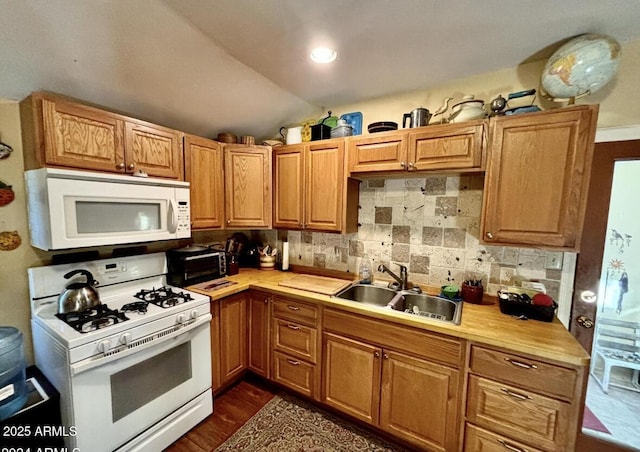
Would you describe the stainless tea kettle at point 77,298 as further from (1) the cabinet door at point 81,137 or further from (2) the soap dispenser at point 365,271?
(2) the soap dispenser at point 365,271

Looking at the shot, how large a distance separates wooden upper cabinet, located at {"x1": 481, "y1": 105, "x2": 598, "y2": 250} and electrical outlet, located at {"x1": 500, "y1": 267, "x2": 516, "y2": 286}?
0.37 m

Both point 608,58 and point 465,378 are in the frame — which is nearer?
point 608,58

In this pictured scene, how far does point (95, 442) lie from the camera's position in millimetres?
1332

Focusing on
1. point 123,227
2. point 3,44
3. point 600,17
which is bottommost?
point 123,227

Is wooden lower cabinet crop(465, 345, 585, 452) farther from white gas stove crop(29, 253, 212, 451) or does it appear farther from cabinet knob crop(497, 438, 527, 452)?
white gas stove crop(29, 253, 212, 451)

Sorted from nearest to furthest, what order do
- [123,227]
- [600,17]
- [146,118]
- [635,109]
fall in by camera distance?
1. [600,17]
2. [635,109]
3. [123,227]
4. [146,118]

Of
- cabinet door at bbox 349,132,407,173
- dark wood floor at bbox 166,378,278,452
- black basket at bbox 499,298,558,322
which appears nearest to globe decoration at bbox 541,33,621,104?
cabinet door at bbox 349,132,407,173

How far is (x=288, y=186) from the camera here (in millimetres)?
2377

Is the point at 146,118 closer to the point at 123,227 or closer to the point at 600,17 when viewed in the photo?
the point at 123,227

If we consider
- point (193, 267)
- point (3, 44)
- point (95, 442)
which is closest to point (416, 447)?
point (95, 442)

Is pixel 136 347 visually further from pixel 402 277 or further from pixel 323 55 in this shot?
pixel 323 55

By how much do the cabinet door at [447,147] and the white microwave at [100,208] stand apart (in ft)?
5.58

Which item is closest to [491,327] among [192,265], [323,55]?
[323,55]

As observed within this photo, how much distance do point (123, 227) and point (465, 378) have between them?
2.26 m
